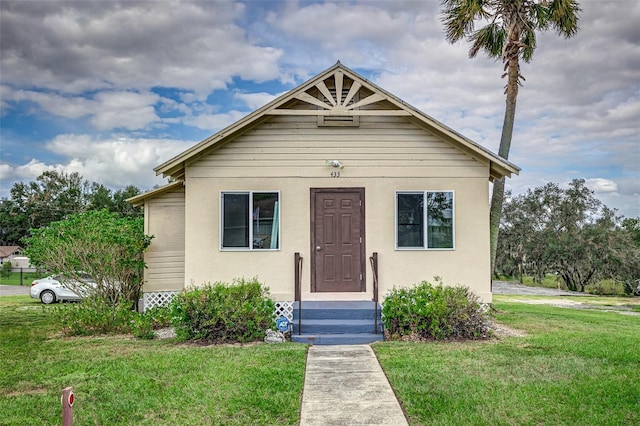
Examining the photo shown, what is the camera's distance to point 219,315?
8.30 m

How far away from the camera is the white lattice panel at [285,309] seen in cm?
964

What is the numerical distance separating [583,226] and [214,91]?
27536 millimetres

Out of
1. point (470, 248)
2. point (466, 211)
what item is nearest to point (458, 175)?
point (466, 211)

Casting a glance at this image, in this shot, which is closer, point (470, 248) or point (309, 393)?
point (309, 393)

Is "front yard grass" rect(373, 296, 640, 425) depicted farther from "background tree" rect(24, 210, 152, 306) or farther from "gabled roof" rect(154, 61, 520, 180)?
"background tree" rect(24, 210, 152, 306)

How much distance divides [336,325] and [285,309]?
49.5 inches

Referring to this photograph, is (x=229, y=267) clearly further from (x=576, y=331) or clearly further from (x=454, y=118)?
(x=454, y=118)

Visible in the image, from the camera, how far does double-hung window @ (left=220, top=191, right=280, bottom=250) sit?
10125 millimetres

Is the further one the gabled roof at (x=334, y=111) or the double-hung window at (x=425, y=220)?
the double-hung window at (x=425, y=220)

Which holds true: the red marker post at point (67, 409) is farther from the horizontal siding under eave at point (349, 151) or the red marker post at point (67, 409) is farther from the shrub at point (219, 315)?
the horizontal siding under eave at point (349, 151)

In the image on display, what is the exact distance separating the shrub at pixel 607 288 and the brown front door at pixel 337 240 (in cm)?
2781

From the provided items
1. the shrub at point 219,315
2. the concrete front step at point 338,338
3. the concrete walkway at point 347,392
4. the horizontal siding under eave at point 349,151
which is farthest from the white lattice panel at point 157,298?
the concrete walkway at point 347,392

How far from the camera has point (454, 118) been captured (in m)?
18.6

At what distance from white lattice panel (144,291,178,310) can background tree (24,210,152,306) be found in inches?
28.7
